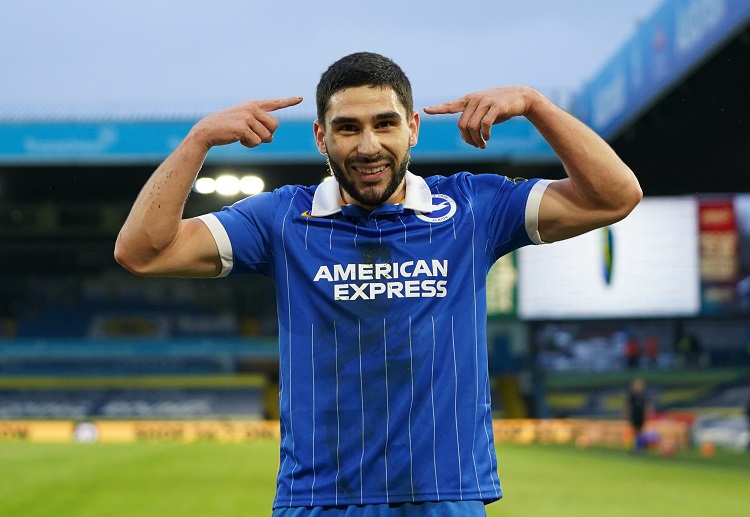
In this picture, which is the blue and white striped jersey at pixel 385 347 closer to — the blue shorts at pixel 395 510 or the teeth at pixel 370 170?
the blue shorts at pixel 395 510

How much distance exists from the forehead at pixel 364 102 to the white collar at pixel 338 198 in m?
0.23

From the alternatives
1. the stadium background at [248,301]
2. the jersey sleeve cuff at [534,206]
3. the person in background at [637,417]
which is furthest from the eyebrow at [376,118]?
the person in background at [637,417]

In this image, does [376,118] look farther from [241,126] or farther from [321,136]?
[241,126]

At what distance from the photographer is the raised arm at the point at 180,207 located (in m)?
2.50

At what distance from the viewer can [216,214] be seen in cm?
263

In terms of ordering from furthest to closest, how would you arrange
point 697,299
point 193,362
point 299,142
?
point 193,362
point 697,299
point 299,142

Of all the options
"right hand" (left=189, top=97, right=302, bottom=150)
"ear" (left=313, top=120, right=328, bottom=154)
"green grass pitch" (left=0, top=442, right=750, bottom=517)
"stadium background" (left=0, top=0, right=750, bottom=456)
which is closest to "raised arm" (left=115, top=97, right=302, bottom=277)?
"right hand" (left=189, top=97, right=302, bottom=150)

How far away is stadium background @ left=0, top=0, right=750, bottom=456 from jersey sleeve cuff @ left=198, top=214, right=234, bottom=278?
673 inches

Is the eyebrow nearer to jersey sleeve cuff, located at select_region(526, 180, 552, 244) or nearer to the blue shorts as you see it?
jersey sleeve cuff, located at select_region(526, 180, 552, 244)

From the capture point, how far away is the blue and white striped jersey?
242cm

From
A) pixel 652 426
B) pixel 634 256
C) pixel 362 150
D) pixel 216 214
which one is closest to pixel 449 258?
pixel 362 150

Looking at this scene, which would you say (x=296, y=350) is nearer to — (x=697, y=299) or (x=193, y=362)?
(x=697, y=299)

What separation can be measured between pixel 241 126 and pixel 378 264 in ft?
1.57

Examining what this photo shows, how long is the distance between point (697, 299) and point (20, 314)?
20.2 metres
